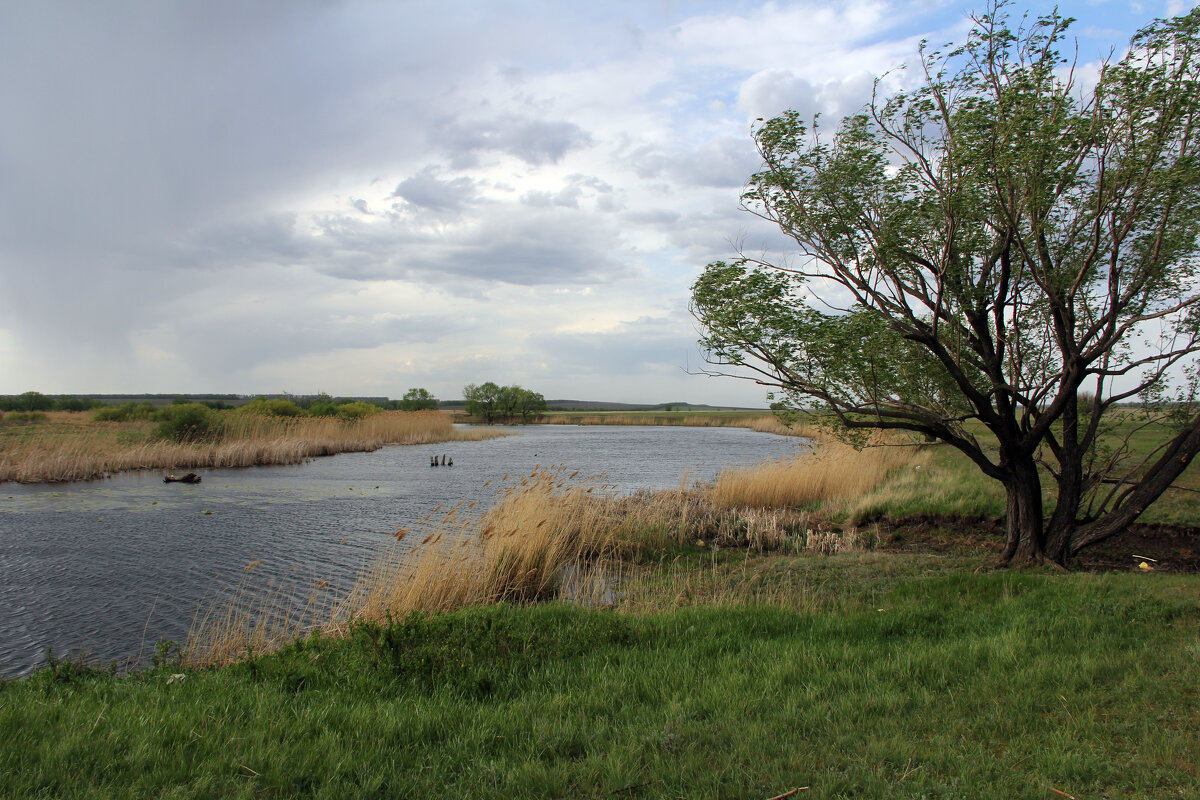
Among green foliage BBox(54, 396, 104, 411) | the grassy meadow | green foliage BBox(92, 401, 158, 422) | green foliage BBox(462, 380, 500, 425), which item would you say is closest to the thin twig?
the grassy meadow

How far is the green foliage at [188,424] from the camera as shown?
31844 millimetres

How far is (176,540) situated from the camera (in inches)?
562

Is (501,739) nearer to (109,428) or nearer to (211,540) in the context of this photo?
(211,540)

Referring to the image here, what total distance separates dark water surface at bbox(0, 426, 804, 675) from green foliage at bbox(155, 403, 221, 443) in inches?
210

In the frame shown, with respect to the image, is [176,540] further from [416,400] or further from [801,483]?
[416,400]

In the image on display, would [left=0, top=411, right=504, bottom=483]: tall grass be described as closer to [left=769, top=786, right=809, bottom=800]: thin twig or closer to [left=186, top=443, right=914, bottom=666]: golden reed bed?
[left=186, top=443, right=914, bottom=666]: golden reed bed

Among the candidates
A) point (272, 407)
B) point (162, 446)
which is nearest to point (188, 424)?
point (162, 446)

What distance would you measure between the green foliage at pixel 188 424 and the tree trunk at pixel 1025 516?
33436 mm

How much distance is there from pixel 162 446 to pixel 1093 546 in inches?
1263

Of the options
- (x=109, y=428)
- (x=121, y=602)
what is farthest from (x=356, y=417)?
(x=121, y=602)

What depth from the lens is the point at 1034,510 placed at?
9438 millimetres

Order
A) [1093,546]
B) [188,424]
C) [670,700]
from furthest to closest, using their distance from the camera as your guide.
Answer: [188,424]
[1093,546]
[670,700]

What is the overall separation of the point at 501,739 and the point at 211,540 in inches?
509

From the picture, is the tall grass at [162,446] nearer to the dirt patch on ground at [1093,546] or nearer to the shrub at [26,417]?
the shrub at [26,417]
